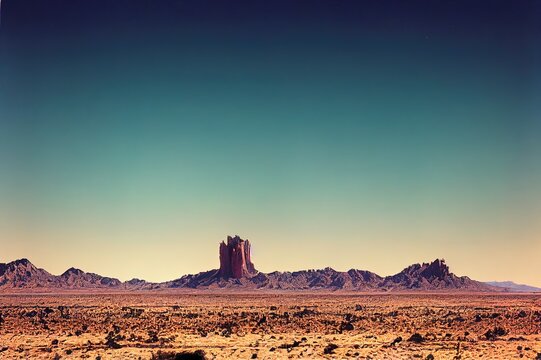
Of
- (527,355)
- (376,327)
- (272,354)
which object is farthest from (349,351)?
(376,327)

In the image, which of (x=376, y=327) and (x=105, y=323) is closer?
(x=376, y=327)

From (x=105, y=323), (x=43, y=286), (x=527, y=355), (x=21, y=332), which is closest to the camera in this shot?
(x=527, y=355)

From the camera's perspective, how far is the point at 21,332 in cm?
4444

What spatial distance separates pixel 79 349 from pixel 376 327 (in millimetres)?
22434

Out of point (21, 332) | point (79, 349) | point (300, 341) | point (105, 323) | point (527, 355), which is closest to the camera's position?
point (527, 355)

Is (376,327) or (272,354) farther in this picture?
(376,327)

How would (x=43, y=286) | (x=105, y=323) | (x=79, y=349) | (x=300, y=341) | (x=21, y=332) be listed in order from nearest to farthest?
(x=79, y=349) → (x=300, y=341) → (x=21, y=332) → (x=105, y=323) → (x=43, y=286)

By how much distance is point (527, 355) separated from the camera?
32438 millimetres

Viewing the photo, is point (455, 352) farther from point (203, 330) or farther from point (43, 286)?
point (43, 286)

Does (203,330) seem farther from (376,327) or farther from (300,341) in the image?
(376,327)

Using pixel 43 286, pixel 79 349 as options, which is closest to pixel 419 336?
pixel 79 349

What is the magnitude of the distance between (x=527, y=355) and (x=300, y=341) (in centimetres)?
1286

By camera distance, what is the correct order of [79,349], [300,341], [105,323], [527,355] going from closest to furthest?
[527,355] < [79,349] < [300,341] < [105,323]

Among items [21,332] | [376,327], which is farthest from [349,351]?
[21,332]
